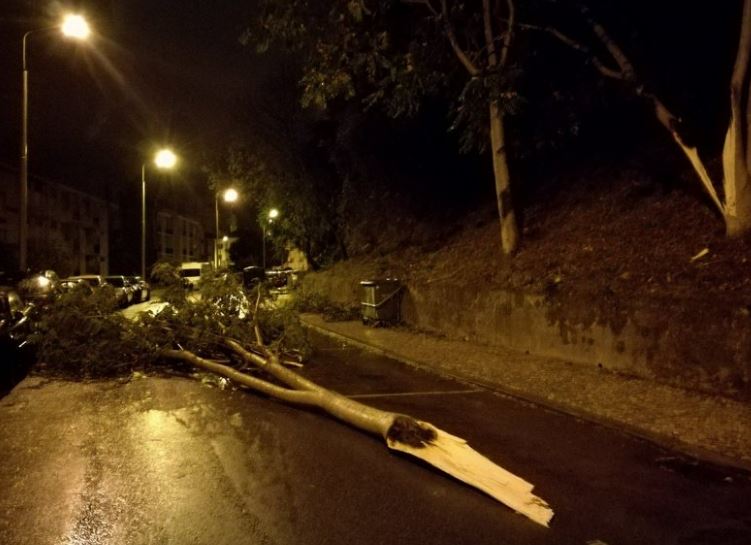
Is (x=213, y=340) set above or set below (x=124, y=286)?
below

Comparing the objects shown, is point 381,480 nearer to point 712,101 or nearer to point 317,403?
point 317,403

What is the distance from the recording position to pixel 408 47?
50.5 ft

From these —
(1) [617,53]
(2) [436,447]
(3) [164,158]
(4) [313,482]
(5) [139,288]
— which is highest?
(3) [164,158]

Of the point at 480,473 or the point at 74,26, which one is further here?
the point at 74,26

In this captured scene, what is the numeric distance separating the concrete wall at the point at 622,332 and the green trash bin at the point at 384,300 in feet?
6.66

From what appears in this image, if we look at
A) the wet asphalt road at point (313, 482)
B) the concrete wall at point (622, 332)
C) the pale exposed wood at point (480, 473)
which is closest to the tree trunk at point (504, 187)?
the concrete wall at point (622, 332)

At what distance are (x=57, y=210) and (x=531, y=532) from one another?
51.9m

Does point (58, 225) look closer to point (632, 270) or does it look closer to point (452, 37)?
point (452, 37)

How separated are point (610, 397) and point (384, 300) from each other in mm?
8998

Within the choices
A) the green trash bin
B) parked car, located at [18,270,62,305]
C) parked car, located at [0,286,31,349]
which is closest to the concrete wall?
the green trash bin

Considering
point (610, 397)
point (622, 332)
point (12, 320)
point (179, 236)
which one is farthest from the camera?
point (179, 236)

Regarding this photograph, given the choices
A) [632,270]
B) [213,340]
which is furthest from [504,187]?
[213,340]

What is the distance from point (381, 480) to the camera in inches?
217

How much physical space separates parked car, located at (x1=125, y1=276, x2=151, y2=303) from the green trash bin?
17293 mm
